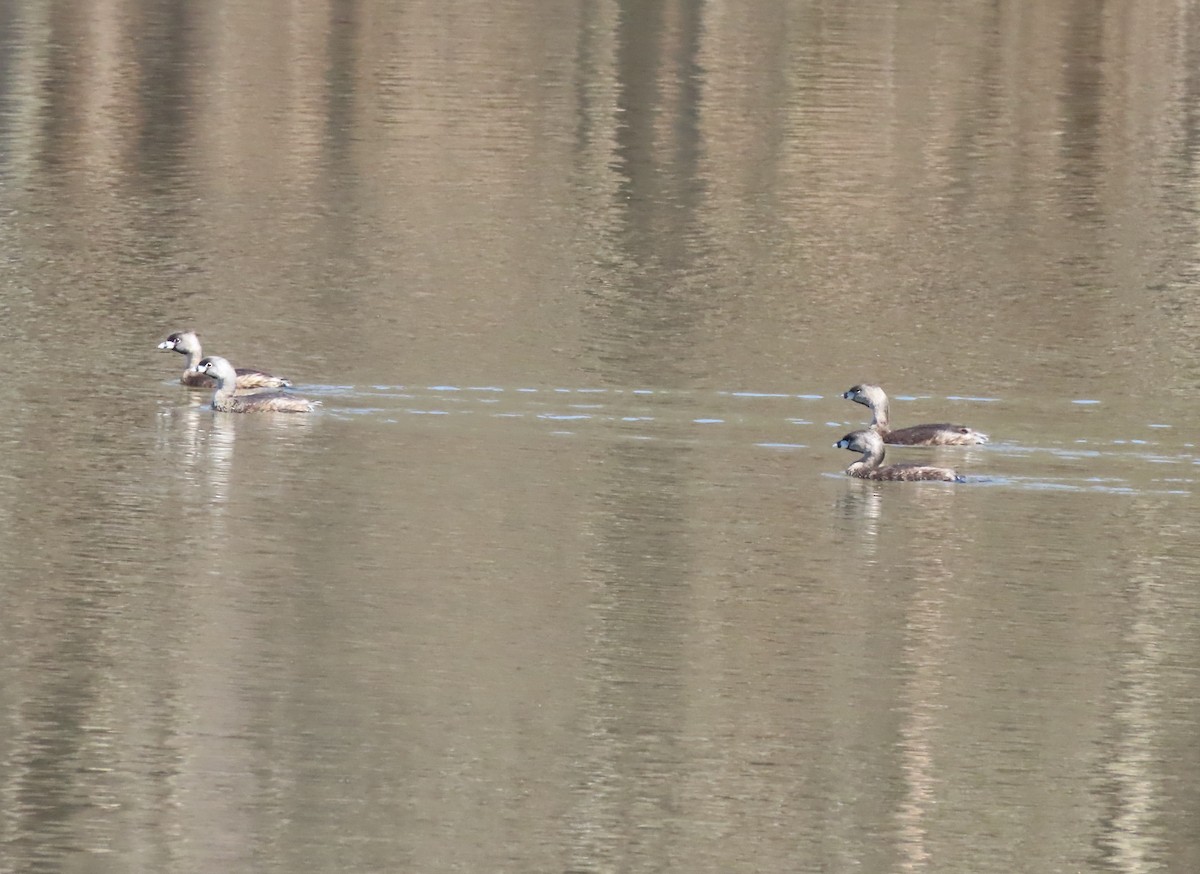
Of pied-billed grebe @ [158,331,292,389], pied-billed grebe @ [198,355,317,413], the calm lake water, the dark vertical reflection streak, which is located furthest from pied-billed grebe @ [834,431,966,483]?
pied-billed grebe @ [158,331,292,389]

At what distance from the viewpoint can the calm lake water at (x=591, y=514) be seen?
47.3ft

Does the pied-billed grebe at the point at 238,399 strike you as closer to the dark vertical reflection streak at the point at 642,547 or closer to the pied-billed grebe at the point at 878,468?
the dark vertical reflection streak at the point at 642,547

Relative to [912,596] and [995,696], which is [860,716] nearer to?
[995,696]

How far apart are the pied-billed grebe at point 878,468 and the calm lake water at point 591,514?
0.22 m

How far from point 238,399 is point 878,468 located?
567cm

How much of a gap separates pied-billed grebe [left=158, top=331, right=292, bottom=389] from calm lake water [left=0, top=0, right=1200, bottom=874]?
0.29m

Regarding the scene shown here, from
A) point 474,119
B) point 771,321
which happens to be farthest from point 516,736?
point 474,119

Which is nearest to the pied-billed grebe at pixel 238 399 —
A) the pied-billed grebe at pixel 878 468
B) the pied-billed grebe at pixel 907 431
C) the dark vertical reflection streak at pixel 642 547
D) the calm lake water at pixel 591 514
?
the calm lake water at pixel 591 514

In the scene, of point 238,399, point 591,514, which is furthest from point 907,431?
point 238,399

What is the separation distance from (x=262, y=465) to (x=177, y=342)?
13.3 feet

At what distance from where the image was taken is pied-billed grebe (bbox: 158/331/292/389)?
25.2 m

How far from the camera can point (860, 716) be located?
1602 cm

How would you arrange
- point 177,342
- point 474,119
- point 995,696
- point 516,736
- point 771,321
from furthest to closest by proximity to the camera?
point 474,119 → point 771,321 → point 177,342 → point 995,696 → point 516,736

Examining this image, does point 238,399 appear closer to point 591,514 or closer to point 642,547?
point 591,514
